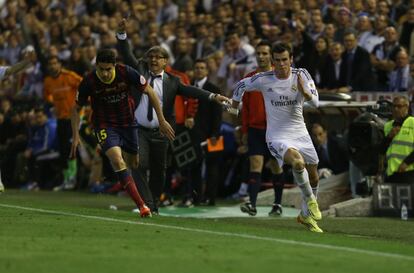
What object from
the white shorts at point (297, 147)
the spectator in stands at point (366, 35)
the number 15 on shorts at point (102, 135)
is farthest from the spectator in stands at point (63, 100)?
the white shorts at point (297, 147)

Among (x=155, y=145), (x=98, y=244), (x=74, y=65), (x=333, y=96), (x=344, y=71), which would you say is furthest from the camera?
(x=74, y=65)

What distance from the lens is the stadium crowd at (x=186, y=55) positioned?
21969 mm

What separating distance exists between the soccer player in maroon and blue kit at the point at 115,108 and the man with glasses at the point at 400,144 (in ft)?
13.1

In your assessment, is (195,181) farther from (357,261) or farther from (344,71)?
(357,261)

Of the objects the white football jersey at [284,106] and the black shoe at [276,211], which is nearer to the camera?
the white football jersey at [284,106]

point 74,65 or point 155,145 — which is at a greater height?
point 74,65

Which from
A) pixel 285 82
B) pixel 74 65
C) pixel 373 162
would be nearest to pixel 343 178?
pixel 373 162

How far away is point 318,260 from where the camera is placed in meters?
11.4

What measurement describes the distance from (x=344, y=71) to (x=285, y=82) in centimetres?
625

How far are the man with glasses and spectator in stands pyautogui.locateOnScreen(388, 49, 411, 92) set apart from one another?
2153mm

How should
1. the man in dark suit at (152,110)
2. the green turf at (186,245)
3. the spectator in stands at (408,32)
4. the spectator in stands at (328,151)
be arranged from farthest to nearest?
the spectator in stands at (408,32), the spectator in stands at (328,151), the man in dark suit at (152,110), the green turf at (186,245)

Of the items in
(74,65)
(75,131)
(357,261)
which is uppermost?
(74,65)

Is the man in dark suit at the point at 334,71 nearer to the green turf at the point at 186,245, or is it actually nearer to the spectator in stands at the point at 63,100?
the green turf at the point at 186,245

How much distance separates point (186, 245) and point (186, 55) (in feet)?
41.2
